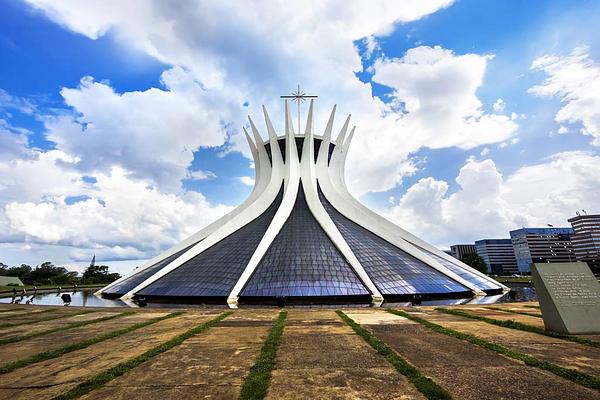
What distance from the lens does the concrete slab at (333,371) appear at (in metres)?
4.59

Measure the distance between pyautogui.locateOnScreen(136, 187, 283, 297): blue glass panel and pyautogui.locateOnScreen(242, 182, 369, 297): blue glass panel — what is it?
1.60 metres

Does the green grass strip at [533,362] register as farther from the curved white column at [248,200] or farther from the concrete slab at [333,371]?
the curved white column at [248,200]

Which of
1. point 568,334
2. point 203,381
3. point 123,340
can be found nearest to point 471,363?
point 568,334

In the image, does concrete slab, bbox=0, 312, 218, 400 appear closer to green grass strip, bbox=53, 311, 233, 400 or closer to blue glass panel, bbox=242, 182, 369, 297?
green grass strip, bbox=53, 311, 233, 400

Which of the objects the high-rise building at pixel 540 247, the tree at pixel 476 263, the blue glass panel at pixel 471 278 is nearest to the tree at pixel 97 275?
the blue glass panel at pixel 471 278

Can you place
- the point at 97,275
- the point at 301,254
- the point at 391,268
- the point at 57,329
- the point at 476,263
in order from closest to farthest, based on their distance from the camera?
the point at 57,329, the point at 391,268, the point at 301,254, the point at 97,275, the point at 476,263

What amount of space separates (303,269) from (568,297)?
49.4 ft

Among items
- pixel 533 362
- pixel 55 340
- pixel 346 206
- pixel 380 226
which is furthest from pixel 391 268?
pixel 55 340

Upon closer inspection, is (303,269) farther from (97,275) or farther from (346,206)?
(97,275)

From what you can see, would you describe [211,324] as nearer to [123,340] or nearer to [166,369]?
[123,340]

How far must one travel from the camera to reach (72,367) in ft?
20.1

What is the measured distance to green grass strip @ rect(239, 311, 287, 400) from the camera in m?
4.52

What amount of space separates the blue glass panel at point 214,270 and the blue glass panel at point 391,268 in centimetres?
841

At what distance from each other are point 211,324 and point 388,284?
13609 mm
